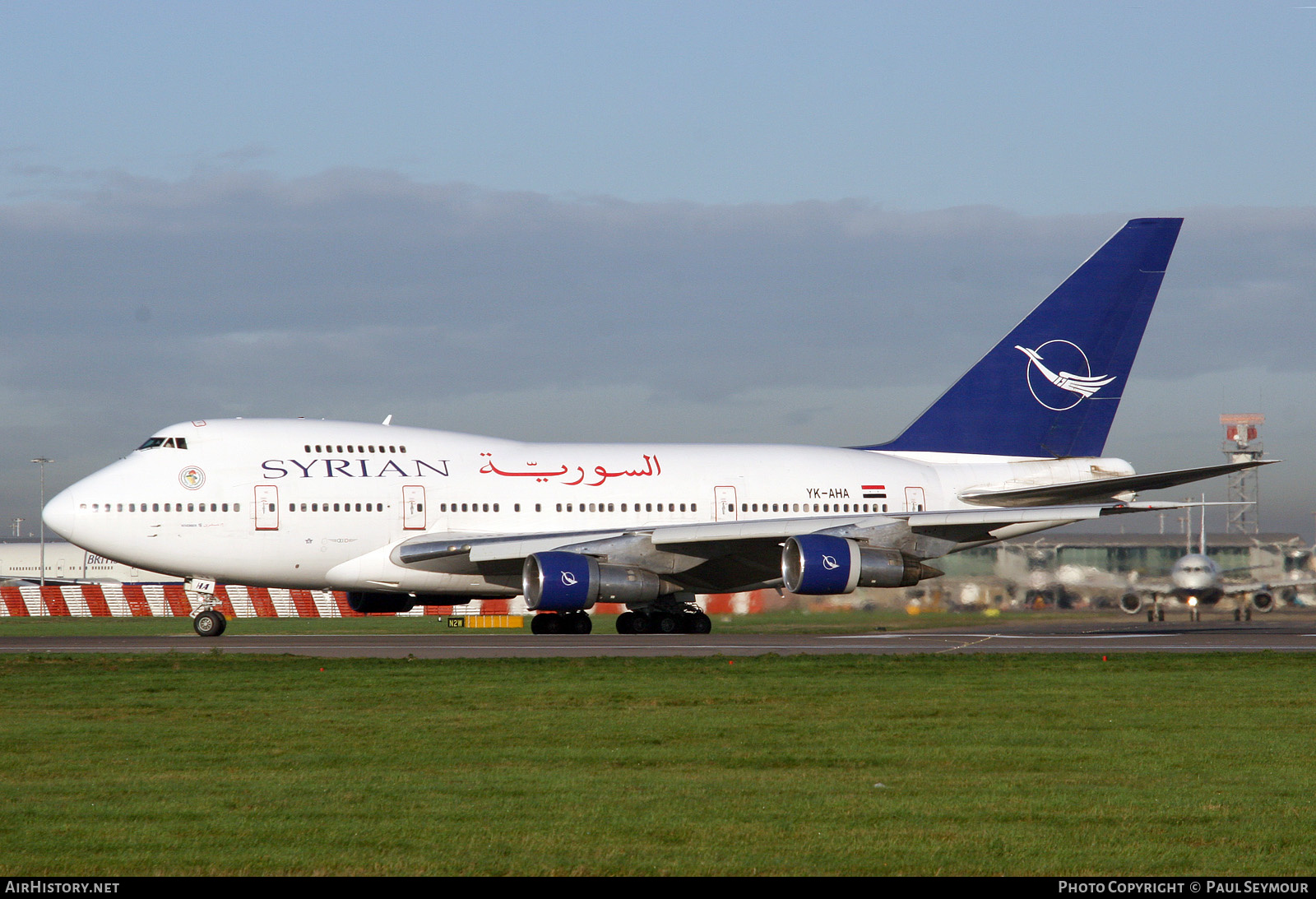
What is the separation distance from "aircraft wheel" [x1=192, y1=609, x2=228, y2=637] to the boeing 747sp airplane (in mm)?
44

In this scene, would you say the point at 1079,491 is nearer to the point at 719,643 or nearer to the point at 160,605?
the point at 719,643

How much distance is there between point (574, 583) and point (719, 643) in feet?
12.2

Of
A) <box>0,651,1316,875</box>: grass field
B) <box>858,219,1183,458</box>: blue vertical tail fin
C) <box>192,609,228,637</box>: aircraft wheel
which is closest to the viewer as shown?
<box>0,651,1316,875</box>: grass field

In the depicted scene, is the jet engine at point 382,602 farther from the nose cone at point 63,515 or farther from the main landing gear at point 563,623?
the nose cone at point 63,515

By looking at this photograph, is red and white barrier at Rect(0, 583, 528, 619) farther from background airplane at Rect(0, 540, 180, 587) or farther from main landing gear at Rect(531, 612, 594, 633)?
background airplane at Rect(0, 540, 180, 587)

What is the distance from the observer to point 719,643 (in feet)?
81.8

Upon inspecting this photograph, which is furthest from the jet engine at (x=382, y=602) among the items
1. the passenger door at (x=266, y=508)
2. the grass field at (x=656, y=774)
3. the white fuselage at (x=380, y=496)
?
the grass field at (x=656, y=774)

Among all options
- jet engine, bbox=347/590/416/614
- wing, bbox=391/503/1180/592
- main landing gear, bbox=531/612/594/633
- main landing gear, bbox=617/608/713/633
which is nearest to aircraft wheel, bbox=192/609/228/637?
jet engine, bbox=347/590/416/614

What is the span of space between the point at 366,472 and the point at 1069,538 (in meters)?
17.3

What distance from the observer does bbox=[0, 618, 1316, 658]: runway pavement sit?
890 inches

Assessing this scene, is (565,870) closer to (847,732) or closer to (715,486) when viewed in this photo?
(847,732)

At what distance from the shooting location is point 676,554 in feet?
96.2

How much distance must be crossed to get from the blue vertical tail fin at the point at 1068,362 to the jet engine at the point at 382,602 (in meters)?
13.6

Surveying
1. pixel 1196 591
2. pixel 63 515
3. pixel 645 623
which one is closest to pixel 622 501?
pixel 645 623
